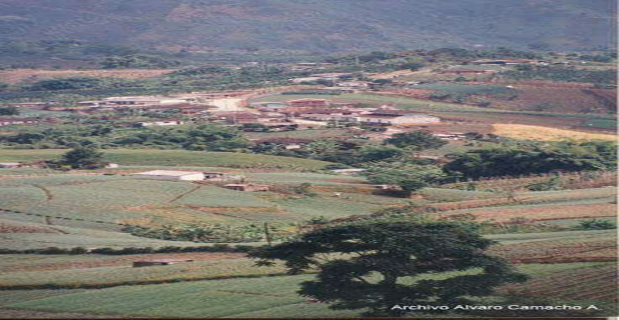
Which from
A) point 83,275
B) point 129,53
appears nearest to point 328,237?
point 83,275

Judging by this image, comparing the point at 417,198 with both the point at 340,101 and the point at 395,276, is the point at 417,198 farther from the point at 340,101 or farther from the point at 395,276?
the point at 340,101

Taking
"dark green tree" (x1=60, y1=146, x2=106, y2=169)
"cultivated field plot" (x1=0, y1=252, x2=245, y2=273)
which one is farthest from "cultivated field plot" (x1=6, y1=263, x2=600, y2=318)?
"dark green tree" (x1=60, y1=146, x2=106, y2=169)

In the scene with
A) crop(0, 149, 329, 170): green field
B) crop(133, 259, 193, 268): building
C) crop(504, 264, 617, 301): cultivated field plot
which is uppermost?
crop(504, 264, 617, 301): cultivated field plot

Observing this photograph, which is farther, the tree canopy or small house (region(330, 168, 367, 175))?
small house (region(330, 168, 367, 175))

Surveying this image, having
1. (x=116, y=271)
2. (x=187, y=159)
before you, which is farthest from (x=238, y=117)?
(x=116, y=271)

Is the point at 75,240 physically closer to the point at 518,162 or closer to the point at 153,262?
the point at 153,262

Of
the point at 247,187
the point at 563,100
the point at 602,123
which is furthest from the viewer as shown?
the point at 563,100

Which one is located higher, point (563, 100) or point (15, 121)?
point (15, 121)

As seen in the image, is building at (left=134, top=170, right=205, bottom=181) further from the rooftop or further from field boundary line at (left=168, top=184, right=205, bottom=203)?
field boundary line at (left=168, top=184, right=205, bottom=203)
